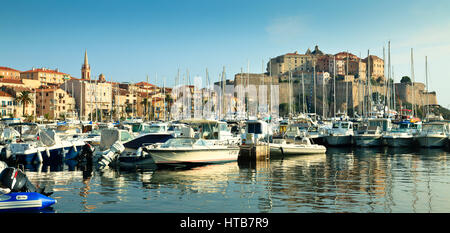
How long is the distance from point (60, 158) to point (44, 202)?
1718 centimetres

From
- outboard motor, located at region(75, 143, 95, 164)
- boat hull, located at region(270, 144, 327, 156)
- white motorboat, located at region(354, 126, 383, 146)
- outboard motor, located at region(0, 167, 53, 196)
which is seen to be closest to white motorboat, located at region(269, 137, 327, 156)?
boat hull, located at region(270, 144, 327, 156)

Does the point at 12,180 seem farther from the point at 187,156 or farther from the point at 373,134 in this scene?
the point at 373,134

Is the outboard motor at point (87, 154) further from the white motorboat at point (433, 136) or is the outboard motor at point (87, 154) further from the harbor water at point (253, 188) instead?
the white motorboat at point (433, 136)

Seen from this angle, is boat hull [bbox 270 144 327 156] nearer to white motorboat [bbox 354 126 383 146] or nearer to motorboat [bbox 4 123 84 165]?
white motorboat [bbox 354 126 383 146]

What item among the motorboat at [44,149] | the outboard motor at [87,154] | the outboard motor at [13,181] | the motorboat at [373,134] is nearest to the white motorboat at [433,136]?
the motorboat at [373,134]

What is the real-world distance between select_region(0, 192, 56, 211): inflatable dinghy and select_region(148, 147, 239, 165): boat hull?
10530mm

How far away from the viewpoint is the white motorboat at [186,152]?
2247 centimetres

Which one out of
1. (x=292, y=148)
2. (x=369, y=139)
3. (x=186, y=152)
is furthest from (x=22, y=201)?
(x=369, y=139)

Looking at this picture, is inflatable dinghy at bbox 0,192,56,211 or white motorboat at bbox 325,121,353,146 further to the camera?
white motorboat at bbox 325,121,353,146

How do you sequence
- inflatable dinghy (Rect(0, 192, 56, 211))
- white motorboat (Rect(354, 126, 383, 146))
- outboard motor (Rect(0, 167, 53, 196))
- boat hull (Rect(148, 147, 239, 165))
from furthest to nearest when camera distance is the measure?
1. white motorboat (Rect(354, 126, 383, 146))
2. boat hull (Rect(148, 147, 239, 165))
3. outboard motor (Rect(0, 167, 53, 196))
4. inflatable dinghy (Rect(0, 192, 56, 211))

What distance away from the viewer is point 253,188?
16.7m

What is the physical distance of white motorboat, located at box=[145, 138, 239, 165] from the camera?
22469 millimetres

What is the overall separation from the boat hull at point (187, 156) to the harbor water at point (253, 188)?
0.51m

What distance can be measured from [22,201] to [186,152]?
11.7m
